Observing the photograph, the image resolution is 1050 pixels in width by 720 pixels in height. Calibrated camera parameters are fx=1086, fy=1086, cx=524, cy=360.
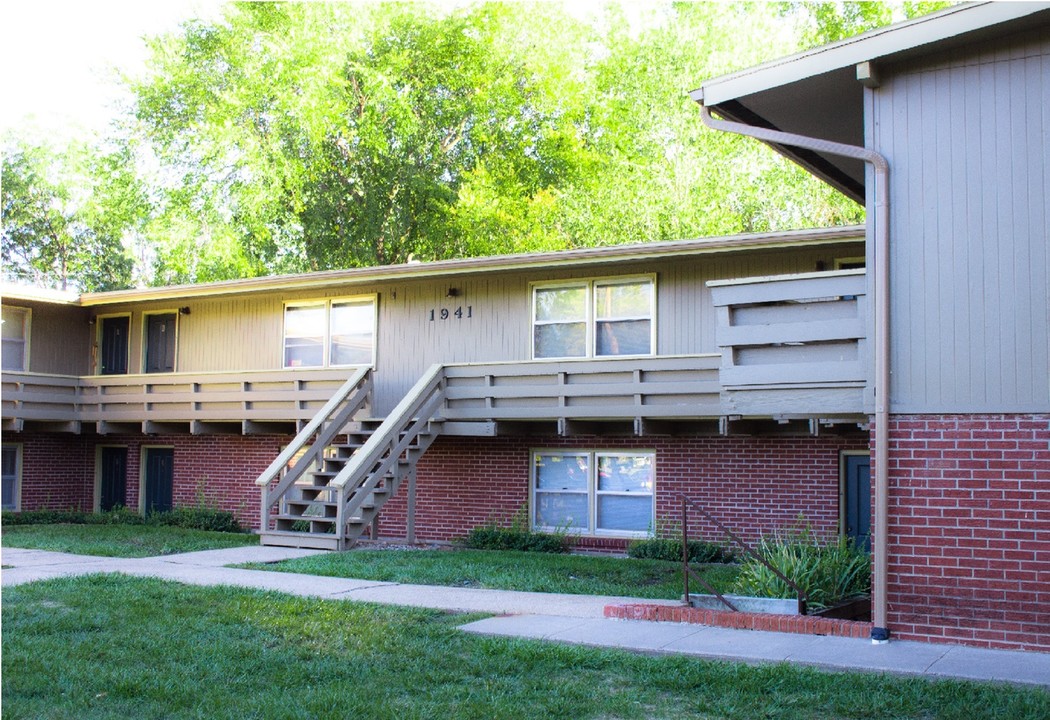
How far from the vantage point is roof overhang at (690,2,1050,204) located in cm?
838

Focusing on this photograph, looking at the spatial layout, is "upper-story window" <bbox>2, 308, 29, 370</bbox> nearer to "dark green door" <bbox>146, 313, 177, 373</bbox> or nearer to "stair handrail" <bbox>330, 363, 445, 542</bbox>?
"dark green door" <bbox>146, 313, 177, 373</bbox>

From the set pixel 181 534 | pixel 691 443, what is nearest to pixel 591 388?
pixel 691 443

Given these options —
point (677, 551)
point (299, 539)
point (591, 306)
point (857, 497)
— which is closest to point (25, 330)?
point (299, 539)

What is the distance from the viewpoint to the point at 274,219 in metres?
30.9

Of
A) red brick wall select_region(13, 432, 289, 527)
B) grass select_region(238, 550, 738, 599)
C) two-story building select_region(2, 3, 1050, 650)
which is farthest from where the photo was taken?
red brick wall select_region(13, 432, 289, 527)

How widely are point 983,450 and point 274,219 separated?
25.3 metres

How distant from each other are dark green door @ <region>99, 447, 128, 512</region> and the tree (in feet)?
47.8

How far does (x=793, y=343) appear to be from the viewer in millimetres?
9656

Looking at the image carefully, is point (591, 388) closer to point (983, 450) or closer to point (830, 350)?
point (830, 350)

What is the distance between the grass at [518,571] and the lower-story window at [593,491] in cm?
164

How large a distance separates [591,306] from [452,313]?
2.61 metres

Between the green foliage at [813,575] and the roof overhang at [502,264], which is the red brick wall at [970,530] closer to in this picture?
the green foliage at [813,575]

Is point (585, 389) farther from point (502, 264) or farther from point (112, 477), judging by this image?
point (112, 477)

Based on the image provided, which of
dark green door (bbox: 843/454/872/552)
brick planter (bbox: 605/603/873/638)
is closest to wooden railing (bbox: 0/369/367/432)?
dark green door (bbox: 843/454/872/552)
